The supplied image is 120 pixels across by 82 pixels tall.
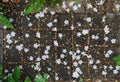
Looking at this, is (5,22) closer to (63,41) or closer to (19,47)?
(19,47)

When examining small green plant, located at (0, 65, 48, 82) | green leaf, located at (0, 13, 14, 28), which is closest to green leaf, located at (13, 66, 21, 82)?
small green plant, located at (0, 65, 48, 82)

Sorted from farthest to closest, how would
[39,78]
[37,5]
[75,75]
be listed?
1. [75,75]
2. [37,5]
3. [39,78]

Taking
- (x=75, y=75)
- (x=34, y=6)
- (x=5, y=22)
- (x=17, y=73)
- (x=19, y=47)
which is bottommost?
(x=75, y=75)

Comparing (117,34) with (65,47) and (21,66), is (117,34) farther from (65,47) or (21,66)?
(21,66)

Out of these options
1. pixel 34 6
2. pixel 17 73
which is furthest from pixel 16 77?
pixel 34 6

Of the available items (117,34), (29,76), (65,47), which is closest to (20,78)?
(29,76)

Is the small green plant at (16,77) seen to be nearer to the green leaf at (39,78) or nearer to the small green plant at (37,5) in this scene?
the green leaf at (39,78)

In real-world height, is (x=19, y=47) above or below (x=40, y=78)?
above

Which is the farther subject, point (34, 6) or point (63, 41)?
point (63, 41)

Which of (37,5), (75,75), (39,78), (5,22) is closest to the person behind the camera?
(5,22)

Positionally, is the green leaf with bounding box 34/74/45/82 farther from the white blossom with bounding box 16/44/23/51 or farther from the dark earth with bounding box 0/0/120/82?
the white blossom with bounding box 16/44/23/51
